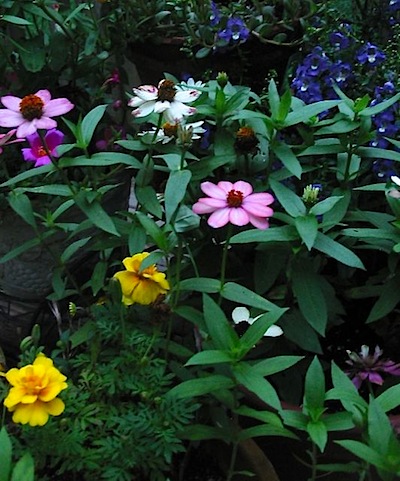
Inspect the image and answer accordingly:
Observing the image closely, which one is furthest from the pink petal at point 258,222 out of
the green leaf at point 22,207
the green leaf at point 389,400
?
the green leaf at point 22,207

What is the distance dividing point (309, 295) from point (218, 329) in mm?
178

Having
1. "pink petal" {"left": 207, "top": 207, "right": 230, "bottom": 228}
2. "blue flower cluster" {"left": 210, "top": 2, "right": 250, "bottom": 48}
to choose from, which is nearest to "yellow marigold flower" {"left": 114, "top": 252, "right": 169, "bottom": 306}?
"pink petal" {"left": 207, "top": 207, "right": 230, "bottom": 228}

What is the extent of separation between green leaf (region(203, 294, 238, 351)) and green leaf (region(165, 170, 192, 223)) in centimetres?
12

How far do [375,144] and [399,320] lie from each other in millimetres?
245

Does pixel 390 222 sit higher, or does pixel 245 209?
pixel 245 209

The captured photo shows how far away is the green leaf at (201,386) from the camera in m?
0.84

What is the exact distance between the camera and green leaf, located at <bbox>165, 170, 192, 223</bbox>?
92 centimetres

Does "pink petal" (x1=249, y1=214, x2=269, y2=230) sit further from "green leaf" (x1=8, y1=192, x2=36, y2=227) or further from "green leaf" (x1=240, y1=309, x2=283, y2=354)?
"green leaf" (x1=8, y1=192, x2=36, y2=227)

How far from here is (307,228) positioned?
0.92 m

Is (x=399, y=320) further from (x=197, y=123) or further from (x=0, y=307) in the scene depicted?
(x=0, y=307)

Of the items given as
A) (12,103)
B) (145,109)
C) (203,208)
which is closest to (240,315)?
(203,208)

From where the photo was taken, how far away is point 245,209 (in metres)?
0.87

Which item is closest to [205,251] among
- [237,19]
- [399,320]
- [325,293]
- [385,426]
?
[325,293]

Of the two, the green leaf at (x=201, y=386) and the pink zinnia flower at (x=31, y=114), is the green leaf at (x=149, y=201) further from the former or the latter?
the green leaf at (x=201, y=386)
